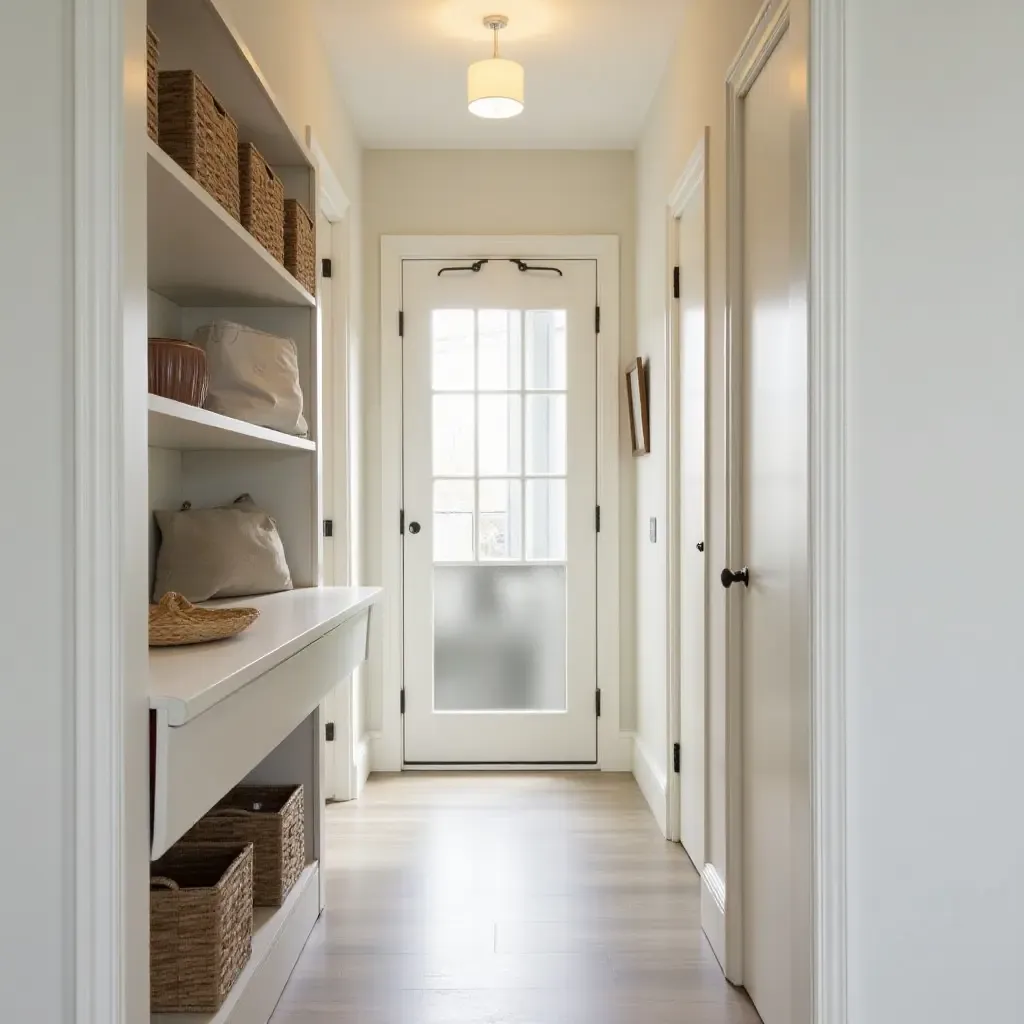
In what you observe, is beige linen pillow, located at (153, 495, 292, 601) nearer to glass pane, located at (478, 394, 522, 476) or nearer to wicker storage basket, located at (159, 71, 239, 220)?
wicker storage basket, located at (159, 71, 239, 220)

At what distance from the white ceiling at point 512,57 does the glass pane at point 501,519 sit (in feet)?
4.84

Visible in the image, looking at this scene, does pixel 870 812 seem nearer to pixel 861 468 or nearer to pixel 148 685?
pixel 861 468

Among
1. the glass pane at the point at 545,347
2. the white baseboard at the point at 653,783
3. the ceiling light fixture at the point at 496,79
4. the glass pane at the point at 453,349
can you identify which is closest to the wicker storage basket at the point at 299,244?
the ceiling light fixture at the point at 496,79

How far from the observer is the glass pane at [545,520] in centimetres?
419

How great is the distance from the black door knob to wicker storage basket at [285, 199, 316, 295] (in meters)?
1.31

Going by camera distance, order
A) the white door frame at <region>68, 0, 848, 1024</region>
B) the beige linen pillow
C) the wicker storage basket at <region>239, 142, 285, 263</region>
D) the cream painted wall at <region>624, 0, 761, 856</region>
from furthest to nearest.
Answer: the cream painted wall at <region>624, 0, 761, 856</region>
the beige linen pillow
the wicker storage basket at <region>239, 142, 285, 263</region>
the white door frame at <region>68, 0, 848, 1024</region>

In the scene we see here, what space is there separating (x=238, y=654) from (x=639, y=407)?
2.57m

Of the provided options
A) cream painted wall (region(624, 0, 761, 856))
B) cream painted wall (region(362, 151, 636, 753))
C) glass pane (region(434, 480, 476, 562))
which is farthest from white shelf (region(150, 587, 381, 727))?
cream painted wall (region(362, 151, 636, 753))

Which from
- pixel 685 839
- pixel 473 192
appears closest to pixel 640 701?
pixel 685 839

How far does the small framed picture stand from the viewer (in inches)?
148

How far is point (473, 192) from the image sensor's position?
165 inches

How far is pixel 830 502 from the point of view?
142 centimetres

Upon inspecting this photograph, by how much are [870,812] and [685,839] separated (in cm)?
186

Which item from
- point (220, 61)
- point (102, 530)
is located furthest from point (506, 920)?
point (220, 61)
